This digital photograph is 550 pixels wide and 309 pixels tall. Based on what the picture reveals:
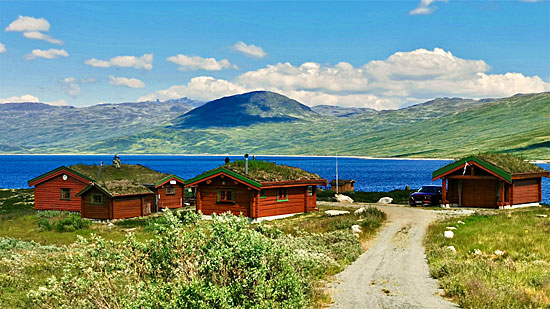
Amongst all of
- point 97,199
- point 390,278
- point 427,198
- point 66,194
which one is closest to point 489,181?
Result: point 427,198

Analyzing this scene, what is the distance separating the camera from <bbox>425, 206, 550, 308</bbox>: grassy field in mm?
15852

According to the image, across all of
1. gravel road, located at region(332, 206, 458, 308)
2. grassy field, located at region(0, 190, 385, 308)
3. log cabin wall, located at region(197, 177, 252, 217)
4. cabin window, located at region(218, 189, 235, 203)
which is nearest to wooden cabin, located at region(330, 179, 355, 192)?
grassy field, located at region(0, 190, 385, 308)

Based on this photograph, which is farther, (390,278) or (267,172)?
(267,172)

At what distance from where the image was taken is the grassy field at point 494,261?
15.9m

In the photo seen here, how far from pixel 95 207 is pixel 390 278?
35.3 m

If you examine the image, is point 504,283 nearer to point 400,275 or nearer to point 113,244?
point 400,275

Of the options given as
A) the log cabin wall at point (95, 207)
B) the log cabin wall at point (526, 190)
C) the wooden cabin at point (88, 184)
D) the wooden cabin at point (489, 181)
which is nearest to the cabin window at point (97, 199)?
the log cabin wall at point (95, 207)

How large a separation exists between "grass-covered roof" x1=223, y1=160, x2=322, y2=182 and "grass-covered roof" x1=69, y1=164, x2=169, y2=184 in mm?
12789

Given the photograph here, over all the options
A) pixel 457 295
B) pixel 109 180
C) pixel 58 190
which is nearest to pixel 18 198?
pixel 58 190

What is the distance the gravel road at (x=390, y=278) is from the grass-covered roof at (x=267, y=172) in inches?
515

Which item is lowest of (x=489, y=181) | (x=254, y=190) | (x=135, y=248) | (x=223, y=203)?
(x=223, y=203)

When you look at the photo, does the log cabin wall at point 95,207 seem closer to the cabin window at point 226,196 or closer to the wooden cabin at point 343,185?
the cabin window at point 226,196

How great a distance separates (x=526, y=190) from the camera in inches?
1934

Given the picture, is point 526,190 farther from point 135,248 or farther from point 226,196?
point 135,248
